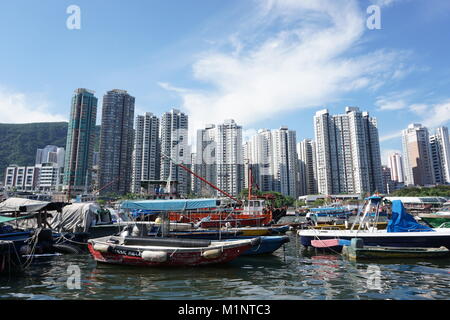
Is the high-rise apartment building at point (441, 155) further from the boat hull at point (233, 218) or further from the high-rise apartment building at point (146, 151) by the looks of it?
the boat hull at point (233, 218)

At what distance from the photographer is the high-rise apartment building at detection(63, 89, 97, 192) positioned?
345 feet

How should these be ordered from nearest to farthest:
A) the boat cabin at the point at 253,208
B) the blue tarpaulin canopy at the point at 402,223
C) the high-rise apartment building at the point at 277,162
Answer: the blue tarpaulin canopy at the point at 402,223 < the boat cabin at the point at 253,208 < the high-rise apartment building at the point at 277,162

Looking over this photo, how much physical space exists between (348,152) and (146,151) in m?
78.8

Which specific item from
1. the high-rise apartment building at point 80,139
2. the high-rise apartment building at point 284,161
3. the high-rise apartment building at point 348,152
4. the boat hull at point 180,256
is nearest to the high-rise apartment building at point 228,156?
the high-rise apartment building at point 284,161

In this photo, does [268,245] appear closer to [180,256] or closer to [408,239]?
[180,256]

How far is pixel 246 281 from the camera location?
10312 millimetres

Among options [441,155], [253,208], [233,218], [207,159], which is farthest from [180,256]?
[441,155]

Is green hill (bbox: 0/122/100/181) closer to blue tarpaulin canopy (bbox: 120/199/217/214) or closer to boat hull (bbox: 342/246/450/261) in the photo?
blue tarpaulin canopy (bbox: 120/199/217/214)

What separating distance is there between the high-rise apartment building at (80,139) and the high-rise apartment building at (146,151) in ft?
65.1

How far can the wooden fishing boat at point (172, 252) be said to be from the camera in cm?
1206
